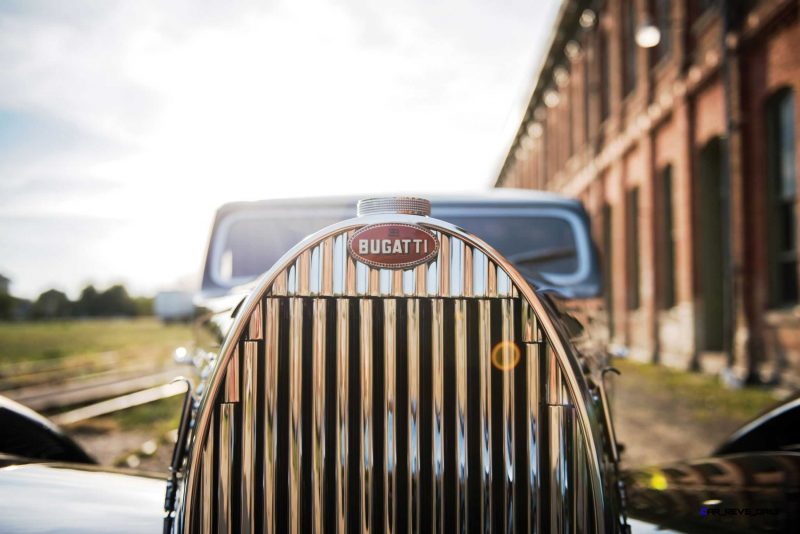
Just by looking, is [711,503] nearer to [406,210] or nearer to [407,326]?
[407,326]

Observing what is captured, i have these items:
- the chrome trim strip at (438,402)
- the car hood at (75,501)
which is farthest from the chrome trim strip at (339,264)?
the car hood at (75,501)

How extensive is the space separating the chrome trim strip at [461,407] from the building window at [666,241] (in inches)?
434

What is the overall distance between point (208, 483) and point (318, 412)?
0.30 metres

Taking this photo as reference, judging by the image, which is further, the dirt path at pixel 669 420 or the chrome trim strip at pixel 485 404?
the dirt path at pixel 669 420

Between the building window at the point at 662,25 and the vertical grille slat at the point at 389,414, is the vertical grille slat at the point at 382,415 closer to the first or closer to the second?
the vertical grille slat at the point at 389,414

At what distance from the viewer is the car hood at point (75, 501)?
4.89ft

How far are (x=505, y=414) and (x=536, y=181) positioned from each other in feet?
82.7

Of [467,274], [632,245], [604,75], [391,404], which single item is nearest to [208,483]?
[391,404]

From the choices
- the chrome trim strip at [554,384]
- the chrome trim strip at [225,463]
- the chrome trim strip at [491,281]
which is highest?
the chrome trim strip at [491,281]

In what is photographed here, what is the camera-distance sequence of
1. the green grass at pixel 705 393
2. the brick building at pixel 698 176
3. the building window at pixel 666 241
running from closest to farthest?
the green grass at pixel 705 393 < the brick building at pixel 698 176 < the building window at pixel 666 241

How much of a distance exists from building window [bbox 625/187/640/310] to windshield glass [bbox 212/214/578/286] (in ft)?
37.2

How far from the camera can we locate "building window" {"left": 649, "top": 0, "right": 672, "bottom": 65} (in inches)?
438

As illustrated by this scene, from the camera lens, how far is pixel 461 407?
1504mm

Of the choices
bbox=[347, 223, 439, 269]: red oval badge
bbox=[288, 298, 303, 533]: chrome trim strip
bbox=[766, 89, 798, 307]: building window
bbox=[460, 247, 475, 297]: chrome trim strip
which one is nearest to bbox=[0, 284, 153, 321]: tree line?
bbox=[766, 89, 798, 307]: building window
